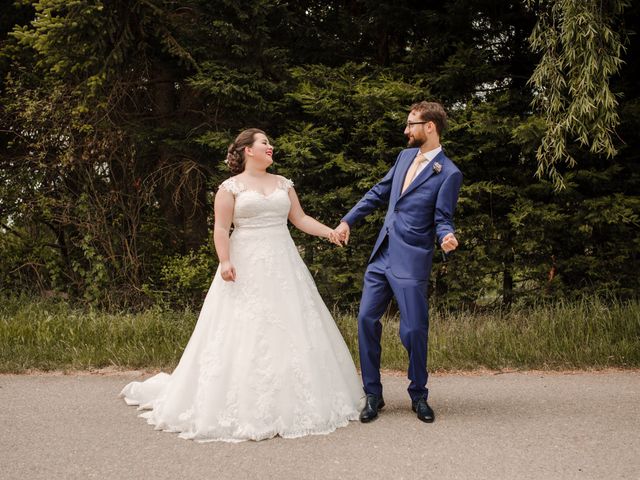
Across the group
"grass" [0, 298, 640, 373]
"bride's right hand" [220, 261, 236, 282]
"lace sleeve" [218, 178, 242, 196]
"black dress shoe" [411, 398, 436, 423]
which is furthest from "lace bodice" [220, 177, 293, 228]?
"grass" [0, 298, 640, 373]

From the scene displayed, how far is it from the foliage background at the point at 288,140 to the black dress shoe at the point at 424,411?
4032mm

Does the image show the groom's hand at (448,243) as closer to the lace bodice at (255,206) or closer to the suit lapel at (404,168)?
the suit lapel at (404,168)

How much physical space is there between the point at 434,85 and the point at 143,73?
427 cm

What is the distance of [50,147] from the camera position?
9.16 m

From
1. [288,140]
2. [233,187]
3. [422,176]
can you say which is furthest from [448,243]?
[288,140]

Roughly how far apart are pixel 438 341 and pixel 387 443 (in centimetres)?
264

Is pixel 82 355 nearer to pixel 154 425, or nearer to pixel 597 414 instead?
pixel 154 425

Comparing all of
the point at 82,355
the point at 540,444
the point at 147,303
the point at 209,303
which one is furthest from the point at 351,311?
the point at 540,444

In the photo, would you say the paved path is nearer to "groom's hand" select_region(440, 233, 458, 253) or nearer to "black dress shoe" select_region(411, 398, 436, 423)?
"black dress shoe" select_region(411, 398, 436, 423)

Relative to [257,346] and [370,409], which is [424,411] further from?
[257,346]

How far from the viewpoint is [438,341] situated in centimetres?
647

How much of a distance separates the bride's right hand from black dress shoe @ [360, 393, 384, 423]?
4.33ft

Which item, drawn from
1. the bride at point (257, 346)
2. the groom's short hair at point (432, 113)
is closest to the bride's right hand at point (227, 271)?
the bride at point (257, 346)

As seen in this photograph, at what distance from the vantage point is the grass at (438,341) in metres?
6.00
